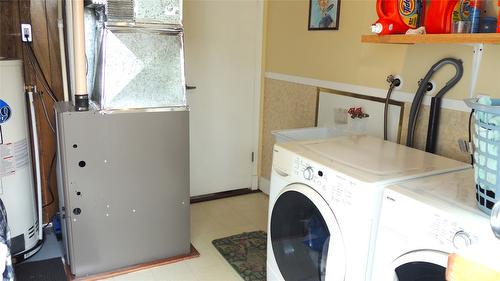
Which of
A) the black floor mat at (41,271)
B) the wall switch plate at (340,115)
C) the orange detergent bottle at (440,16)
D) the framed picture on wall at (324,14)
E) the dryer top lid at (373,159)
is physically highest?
the framed picture on wall at (324,14)

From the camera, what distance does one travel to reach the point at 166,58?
224 centimetres

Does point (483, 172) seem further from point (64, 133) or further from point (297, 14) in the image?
point (297, 14)

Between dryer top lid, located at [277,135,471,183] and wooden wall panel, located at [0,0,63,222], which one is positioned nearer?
dryer top lid, located at [277,135,471,183]

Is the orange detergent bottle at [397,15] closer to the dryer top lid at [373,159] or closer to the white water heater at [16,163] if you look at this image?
the dryer top lid at [373,159]

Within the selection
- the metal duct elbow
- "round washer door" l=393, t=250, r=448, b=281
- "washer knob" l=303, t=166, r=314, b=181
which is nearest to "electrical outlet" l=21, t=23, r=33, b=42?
the metal duct elbow

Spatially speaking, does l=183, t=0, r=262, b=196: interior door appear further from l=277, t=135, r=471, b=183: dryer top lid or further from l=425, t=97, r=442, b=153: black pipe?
l=425, t=97, r=442, b=153: black pipe

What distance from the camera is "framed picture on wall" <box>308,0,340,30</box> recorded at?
8.67 feet

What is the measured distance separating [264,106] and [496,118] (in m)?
2.46

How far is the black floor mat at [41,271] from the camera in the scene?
7.55 ft

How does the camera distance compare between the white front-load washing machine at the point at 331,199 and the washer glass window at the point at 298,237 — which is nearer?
the white front-load washing machine at the point at 331,199

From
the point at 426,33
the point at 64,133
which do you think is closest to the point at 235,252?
the point at 64,133

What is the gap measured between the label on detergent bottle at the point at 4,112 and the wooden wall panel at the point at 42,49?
41cm

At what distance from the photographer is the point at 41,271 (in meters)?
2.37

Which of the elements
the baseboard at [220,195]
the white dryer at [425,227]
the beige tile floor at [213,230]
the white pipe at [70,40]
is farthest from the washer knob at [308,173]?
the baseboard at [220,195]
